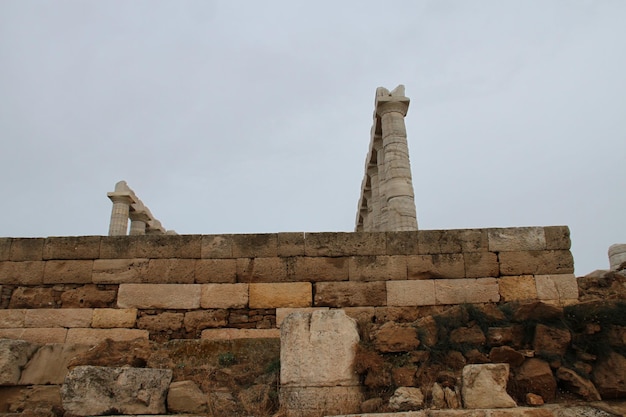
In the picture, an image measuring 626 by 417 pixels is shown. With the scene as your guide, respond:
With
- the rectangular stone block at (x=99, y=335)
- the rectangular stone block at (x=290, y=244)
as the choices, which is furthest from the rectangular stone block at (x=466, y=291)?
the rectangular stone block at (x=99, y=335)

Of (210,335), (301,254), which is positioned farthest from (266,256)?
(210,335)

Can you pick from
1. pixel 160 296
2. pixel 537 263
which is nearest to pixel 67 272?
pixel 160 296

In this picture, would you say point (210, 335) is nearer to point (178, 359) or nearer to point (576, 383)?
point (178, 359)

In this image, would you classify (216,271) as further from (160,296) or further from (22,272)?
(22,272)

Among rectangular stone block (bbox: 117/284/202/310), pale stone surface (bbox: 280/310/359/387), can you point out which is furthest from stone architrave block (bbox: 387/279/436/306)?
rectangular stone block (bbox: 117/284/202/310)

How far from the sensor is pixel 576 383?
5.08 m

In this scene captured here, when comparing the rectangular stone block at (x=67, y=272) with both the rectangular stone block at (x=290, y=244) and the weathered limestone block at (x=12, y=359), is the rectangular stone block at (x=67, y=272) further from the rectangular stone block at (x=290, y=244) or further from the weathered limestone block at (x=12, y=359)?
the rectangular stone block at (x=290, y=244)

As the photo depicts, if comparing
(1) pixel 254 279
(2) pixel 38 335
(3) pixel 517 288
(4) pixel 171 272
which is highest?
(4) pixel 171 272

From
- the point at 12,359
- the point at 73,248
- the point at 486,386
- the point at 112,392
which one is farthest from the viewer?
the point at 73,248

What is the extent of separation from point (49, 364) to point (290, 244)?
3.82 metres

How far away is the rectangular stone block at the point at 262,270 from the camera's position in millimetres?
7824

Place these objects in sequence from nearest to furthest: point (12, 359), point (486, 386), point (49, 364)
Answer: point (486, 386) → point (12, 359) → point (49, 364)

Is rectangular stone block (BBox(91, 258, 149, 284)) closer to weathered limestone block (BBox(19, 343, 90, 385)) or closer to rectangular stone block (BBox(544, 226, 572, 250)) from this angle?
weathered limestone block (BBox(19, 343, 90, 385))

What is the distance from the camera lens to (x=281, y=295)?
Result: 770cm
